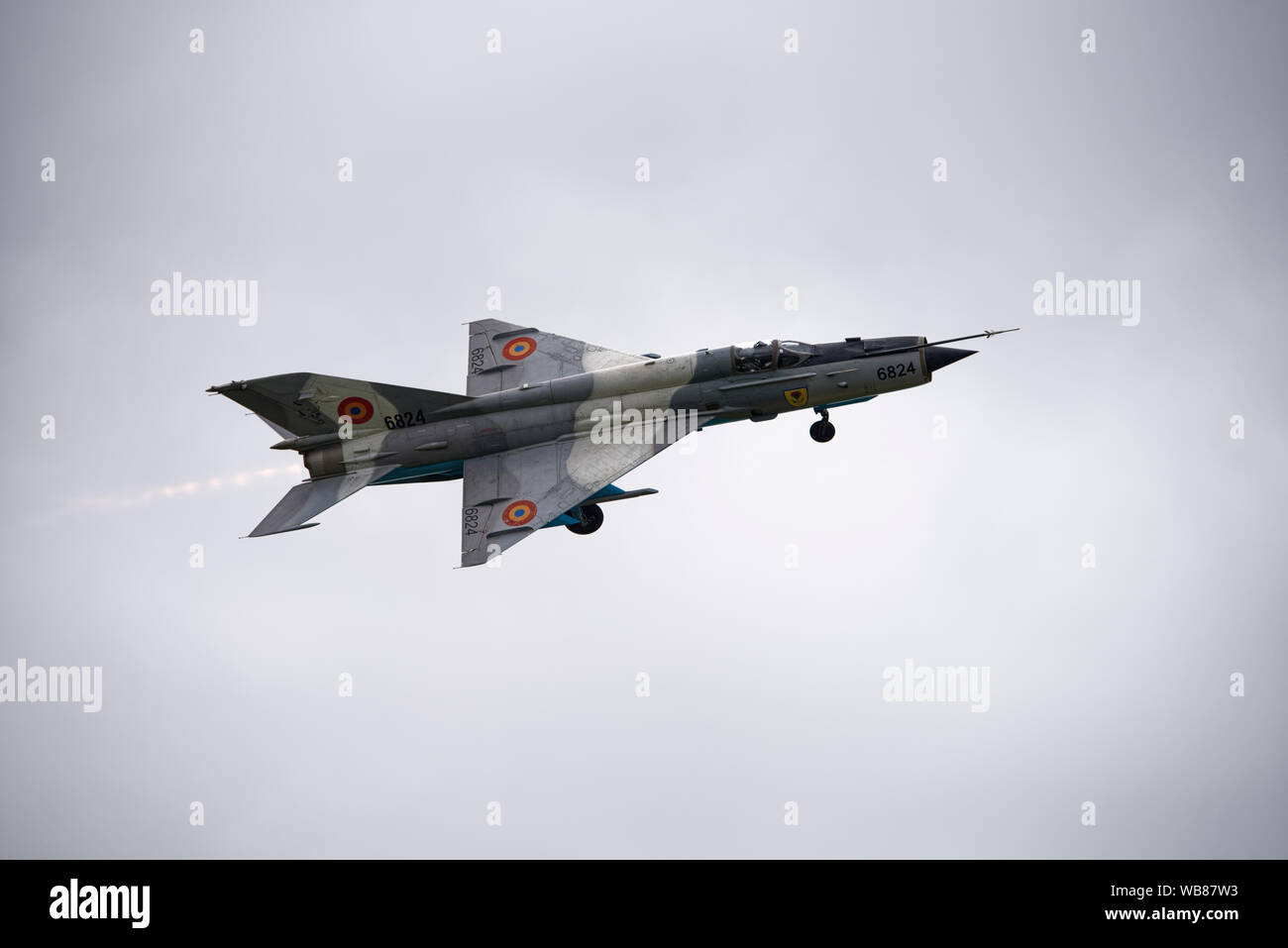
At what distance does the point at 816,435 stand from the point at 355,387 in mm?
13387

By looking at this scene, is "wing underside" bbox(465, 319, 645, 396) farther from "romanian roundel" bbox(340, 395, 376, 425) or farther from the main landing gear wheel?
the main landing gear wheel

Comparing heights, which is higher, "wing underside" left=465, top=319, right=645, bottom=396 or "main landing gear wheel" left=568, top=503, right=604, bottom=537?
"wing underside" left=465, top=319, right=645, bottom=396

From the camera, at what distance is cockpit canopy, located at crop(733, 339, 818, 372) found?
38.1 metres

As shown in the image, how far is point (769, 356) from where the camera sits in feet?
125

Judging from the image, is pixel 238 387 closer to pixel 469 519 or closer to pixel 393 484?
pixel 393 484

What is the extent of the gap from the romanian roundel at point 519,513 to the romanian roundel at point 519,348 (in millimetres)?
6798

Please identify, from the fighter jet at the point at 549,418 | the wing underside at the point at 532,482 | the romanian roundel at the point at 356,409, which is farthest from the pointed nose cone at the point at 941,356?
the romanian roundel at the point at 356,409

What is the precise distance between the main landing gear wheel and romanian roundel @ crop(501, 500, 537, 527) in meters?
2.27

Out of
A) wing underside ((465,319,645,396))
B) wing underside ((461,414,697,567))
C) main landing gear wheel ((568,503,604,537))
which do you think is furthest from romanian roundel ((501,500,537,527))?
wing underside ((465,319,645,396))

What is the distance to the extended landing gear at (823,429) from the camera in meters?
38.9

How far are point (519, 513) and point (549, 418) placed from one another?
309 centimetres

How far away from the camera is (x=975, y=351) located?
123 feet
